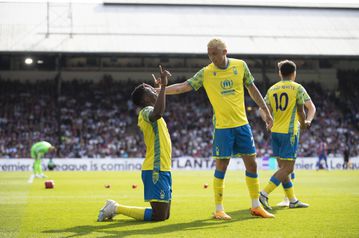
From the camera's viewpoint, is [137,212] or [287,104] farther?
[287,104]

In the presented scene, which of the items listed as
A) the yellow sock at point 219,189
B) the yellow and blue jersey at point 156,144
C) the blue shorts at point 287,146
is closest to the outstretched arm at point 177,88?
the yellow and blue jersey at point 156,144

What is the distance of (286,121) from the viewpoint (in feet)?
37.5

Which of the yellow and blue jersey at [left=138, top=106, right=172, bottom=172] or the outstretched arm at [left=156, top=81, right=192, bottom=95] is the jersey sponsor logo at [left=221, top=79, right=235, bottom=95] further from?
the yellow and blue jersey at [left=138, top=106, right=172, bottom=172]

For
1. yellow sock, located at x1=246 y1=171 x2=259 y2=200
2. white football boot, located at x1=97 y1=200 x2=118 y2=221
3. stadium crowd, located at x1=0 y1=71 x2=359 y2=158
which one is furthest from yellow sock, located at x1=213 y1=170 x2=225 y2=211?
stadium crowd, located at x1=0 y1=71 x2=359 y2=158

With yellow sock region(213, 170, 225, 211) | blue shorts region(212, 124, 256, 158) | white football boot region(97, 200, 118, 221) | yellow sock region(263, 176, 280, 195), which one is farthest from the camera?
yellow sock region(263, 176, 280, 195)

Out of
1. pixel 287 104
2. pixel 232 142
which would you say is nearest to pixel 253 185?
pixel 232 142

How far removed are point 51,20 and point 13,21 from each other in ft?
8.64

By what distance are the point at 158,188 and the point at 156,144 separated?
0.62m

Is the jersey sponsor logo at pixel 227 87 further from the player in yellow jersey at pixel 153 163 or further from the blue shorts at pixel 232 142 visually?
the player in yellow jersey at pixel 153 163

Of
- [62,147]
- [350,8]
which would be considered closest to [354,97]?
[350,8]

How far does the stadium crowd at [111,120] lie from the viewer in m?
43.6

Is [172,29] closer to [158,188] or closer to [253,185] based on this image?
[253,185]

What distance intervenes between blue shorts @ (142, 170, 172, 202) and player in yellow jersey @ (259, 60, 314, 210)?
2592 mm

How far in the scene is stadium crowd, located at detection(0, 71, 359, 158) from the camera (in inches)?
1715
